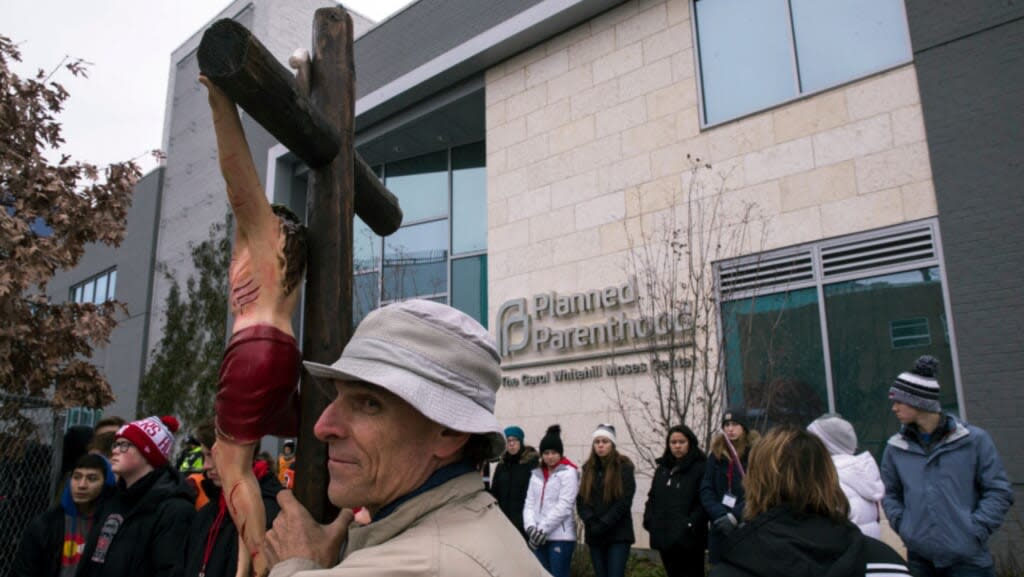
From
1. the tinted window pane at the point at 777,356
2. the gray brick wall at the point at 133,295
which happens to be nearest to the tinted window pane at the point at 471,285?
the tinted window pane at the point at 777,356

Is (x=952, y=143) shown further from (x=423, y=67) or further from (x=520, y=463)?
(x=423, y=67)

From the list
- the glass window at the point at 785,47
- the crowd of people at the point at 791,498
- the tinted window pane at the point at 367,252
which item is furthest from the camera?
the tinted window pane at the point at 367,252

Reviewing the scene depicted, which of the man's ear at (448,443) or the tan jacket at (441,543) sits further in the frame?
the man's ear at (448,443)

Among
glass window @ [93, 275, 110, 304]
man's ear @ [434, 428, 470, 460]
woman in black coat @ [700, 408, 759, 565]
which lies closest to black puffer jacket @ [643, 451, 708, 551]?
woman in black coat @ [700, 408, 759, 565]

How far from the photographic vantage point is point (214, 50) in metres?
1.75

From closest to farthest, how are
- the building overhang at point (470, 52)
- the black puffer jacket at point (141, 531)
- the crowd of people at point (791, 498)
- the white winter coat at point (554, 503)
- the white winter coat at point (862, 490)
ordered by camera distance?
the crowd of people at point (791, 498)
the black puffer jacket at point (141, 531)
the white winter coat at point (862, 490)
the white winter coat at point (554, 503)
the building overhang at point (470, 52)

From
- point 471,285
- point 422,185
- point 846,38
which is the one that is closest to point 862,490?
point 846,38

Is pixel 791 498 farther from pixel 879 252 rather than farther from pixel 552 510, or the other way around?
pixel 879 252

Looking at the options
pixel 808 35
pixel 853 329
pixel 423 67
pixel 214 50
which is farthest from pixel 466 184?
pixel 214 50

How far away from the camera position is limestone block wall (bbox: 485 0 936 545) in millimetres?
8336

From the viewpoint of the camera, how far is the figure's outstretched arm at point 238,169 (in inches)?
72.3

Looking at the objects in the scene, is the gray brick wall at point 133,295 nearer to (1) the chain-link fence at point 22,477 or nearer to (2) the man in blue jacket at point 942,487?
(1) the chain-link fence at point 22,477

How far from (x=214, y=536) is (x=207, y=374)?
16.6 metres

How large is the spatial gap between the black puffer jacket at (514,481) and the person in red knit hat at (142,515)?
167 inches
